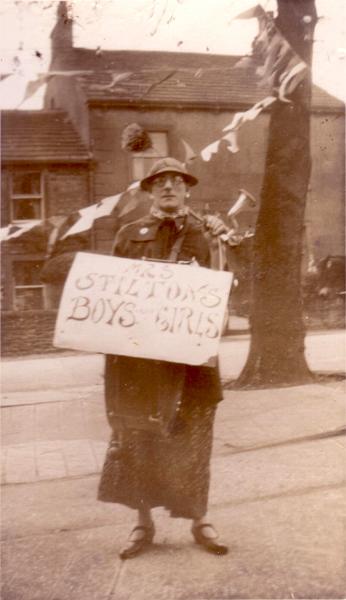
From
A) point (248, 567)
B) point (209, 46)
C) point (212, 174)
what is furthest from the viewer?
point (209, 46)

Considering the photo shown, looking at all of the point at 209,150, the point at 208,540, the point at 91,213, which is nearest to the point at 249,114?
the point at 209,150

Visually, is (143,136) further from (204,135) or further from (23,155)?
(23,155)

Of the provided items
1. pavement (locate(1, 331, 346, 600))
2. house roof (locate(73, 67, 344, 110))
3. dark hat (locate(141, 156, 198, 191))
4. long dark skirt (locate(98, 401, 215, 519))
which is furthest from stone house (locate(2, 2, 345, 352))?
long dark skirt (locate(98, 401, 215, 519))

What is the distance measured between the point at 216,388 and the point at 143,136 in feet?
3.82

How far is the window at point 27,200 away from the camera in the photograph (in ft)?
9.16

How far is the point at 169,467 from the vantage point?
2.60 metres

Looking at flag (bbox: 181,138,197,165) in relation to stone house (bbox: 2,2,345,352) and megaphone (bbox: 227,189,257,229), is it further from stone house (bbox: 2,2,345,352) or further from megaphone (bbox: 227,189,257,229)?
megaphone (bbox: 227,189,257,229)

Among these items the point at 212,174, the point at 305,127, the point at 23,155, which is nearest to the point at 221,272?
the point at 212,174

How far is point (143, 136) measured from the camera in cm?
278

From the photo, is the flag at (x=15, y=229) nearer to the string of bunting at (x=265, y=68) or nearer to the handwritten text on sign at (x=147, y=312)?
the handwritten text on sign at (x=147, y=312)

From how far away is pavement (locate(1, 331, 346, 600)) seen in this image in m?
2.48

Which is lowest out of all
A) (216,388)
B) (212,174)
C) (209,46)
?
(216,388)

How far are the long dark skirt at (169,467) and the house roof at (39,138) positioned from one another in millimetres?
1255

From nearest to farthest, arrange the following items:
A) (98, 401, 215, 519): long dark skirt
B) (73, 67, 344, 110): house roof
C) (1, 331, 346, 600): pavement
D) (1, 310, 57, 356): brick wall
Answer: (1, 331, 346, 600): pavement → (98, 401, 215, 519): long dark skirt → (1, 310, 57, 356): brick wall → (73, 67, 344, 110): house roof
